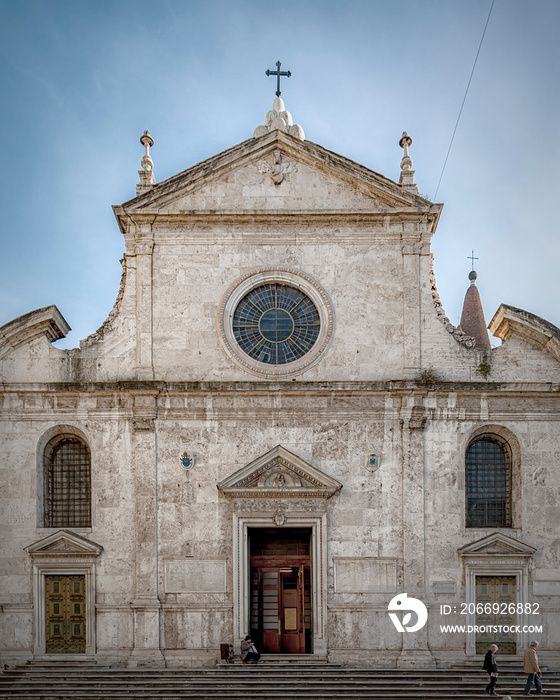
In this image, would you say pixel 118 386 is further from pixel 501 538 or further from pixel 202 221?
pixel 501 538

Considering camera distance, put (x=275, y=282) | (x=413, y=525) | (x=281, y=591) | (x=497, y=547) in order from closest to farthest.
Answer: (x=497, y=547) → (x=413, y=525) → (x=281, y=591) → (x=275, y=282)

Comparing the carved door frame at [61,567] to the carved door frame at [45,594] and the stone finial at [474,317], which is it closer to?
the carved door frame at [45,594]

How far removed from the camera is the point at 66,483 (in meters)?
18.7

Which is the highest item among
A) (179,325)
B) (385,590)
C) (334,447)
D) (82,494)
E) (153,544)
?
(179,325)

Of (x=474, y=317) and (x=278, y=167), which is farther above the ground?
(x=278, y=167)

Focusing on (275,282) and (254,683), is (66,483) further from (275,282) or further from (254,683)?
(275,282)

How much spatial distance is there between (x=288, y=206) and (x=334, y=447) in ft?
21.7

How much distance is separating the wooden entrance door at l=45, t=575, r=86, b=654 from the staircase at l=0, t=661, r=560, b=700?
0.50 m

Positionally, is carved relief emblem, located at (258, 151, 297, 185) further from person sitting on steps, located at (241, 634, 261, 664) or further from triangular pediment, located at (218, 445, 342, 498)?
person sitting on steps, located at (241, 634, 261, 664)

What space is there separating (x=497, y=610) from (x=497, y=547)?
1.62 meters

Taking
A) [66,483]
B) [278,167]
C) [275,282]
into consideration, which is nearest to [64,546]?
[66,483]

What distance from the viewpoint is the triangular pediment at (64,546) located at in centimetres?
1772

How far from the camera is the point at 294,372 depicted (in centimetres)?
1852

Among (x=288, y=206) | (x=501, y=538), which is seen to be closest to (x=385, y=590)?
(x=501, y=538)
